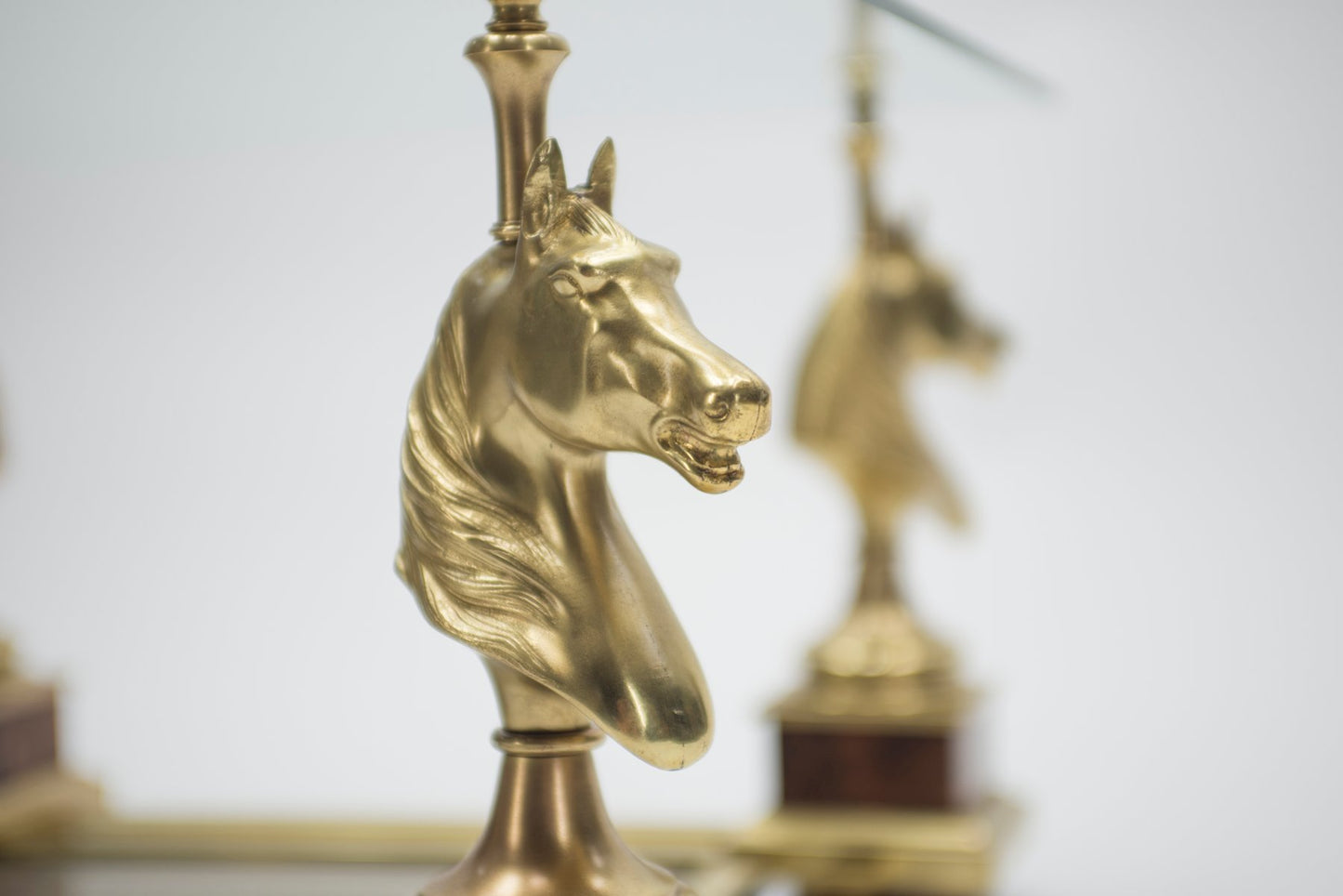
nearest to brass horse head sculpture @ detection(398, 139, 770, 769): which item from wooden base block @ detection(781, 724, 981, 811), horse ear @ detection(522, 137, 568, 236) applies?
horse ear @ detection(522, 137, 568, 236)

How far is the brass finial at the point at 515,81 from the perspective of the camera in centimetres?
74

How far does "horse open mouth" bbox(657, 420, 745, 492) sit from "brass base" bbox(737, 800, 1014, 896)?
2.27ft

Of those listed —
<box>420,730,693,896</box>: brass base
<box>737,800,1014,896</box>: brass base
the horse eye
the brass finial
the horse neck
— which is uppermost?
the brass finial

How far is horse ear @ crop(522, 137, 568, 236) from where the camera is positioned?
Result: 0.69 m

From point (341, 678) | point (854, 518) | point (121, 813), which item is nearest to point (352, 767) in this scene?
point (341, 678)

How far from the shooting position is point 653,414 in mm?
659

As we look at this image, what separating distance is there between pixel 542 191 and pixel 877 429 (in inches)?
30.6

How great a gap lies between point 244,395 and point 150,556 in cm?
13

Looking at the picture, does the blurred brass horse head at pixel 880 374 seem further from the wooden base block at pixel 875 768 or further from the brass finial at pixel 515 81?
the brass finial at pixel 515 81

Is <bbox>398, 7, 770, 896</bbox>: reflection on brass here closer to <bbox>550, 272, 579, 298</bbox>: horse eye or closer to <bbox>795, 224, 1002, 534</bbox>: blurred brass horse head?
<bbox>550, 272, 579, 298</bbox>: horse eye

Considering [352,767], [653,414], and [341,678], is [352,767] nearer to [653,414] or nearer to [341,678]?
[341,678]

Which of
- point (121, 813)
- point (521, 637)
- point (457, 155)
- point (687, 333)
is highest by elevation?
point (457, 155)

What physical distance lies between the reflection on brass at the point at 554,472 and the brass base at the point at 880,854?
0.58 meters

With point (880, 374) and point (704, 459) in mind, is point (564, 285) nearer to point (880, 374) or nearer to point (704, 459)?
point (704, 459)
